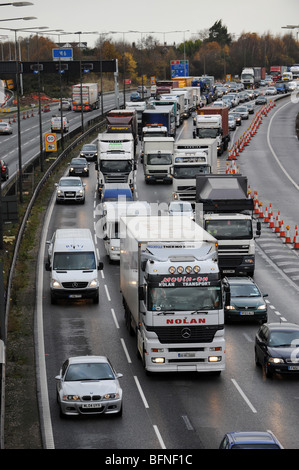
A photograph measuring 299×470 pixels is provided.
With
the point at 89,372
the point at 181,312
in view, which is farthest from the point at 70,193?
the point at 89,372

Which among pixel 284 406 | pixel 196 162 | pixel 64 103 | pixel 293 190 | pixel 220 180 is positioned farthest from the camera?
pixel 64 103

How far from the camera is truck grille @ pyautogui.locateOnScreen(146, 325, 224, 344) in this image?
2706 cm

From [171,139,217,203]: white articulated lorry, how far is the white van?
19.8 metres

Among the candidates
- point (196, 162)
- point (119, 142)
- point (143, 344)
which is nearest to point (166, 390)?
point (143, 344)

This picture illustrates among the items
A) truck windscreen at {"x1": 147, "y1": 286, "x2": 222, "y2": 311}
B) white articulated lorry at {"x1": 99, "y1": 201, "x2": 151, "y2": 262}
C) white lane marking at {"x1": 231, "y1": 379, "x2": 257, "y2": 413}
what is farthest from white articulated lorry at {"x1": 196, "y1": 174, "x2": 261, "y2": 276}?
truck windscreen at {"x1": 147, "y1": 286, "x2": 222, "y2": 311}

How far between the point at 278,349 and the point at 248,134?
7298 cm

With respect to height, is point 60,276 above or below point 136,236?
below

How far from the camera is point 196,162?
59750 mm

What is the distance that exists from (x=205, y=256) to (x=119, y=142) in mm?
36572

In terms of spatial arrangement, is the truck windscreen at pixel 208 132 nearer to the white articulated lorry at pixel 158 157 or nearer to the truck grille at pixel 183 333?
the white articulated lorry at pixel 158 157

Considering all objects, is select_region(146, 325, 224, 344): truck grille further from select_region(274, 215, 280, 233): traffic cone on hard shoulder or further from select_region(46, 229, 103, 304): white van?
select_region(274, 215, 280, 233): traffic cone on hard shoulder

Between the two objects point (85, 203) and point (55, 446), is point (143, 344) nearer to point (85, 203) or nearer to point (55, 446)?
point (55, 446)

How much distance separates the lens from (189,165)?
59.2 m

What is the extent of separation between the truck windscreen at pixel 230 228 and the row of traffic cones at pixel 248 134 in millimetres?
40682
